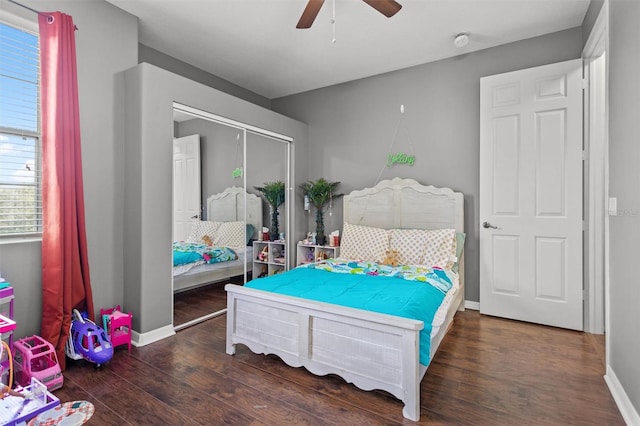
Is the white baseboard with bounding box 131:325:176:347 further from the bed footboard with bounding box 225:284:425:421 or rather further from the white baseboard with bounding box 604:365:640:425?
the white baseboard with bounding box 604:365:640:425

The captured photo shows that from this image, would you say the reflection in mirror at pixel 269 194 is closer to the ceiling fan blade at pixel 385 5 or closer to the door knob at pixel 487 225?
the ceiling fan blade at pixel 385 5

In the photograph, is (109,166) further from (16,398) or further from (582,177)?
(582,177)

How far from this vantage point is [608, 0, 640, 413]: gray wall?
1738 millimetres

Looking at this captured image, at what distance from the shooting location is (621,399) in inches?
75.1

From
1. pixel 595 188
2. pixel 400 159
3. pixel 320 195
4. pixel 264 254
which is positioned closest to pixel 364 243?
pixel 320 195

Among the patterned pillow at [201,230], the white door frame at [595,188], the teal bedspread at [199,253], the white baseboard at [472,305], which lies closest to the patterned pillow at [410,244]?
the white baseboard at [472,305]

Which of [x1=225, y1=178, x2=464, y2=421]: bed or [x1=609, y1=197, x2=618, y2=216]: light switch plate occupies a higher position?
[x1=609, y1=197, x2=618, y2=216]: light switch plate

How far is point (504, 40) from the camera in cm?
342

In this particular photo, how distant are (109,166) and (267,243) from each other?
1887mm

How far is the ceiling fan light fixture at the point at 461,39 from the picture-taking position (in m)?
3.26

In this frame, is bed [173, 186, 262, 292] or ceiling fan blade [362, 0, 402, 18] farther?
bed [173, 186, 262, 292]

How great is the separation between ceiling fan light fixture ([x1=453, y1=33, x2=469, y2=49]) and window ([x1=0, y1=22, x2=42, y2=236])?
140 inches

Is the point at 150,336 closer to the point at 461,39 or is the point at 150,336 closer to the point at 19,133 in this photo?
the point at 19,133

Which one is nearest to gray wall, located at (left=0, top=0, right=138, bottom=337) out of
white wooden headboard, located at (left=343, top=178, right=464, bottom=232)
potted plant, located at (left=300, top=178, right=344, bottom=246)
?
potted plant, located at (left=300, top=178, right=344, bottom=246)
